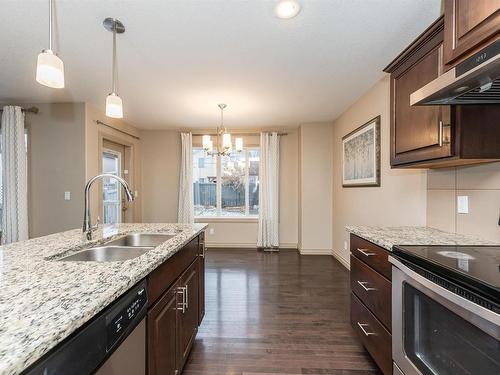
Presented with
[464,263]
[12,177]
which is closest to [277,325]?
[464,263]

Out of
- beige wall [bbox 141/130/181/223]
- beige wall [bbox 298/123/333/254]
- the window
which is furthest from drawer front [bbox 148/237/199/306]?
beige wall [bbox 141/130/181/223]

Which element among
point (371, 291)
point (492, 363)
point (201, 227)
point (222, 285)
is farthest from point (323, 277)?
point (492, 363)

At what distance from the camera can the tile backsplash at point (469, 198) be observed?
5.11ft

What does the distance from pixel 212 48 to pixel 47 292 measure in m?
2.11

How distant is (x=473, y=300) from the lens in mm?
901

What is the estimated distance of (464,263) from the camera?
1.11 meters

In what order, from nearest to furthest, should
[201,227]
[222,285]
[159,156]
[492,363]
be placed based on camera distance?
[492,363] < [201,227] < [222,285] < [159,156]

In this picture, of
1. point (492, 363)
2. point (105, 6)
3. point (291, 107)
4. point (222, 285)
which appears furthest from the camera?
point (291, 107)

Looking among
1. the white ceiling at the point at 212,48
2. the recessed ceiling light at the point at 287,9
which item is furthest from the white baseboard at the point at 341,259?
the recessed ceiling light at the point at 287,9

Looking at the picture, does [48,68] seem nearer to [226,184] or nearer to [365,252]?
[365,252]

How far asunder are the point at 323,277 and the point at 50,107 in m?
4.63

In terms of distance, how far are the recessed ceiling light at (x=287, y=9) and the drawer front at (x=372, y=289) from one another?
184 cm

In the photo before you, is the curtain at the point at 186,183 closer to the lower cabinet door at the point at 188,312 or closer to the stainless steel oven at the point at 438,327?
the lower cabinet door at the point at 188,312

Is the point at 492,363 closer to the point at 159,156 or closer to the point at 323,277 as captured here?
the point at 323,277
